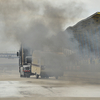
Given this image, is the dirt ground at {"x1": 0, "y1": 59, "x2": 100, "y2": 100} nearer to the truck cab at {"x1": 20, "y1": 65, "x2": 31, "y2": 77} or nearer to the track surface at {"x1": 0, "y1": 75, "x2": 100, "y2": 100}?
the track surface at {"x1": 0, "y1": 75, "x2": 100, "y2": 100}

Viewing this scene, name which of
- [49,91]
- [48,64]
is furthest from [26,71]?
[49,91]

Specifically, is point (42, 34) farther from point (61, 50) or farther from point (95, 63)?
point (95, 63)

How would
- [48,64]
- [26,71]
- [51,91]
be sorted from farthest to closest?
[26,71]
[48,64]
[51,91]

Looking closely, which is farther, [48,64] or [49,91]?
[48,64]

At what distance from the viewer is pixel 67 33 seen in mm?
26906

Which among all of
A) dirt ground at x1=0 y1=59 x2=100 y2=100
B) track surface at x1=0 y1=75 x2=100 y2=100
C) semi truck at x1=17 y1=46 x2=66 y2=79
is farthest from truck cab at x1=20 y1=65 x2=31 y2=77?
track surface at x1=0 y1=75 x2=100 y2=100

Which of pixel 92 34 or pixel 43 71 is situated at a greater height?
pixel 92 34

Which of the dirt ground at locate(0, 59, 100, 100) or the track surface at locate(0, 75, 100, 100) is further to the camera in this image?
the track surface at locate(0, 75, 100, 100)

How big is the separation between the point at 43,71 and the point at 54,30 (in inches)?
203

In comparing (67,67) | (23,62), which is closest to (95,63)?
(67,67)

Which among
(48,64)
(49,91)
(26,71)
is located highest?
(48,64)

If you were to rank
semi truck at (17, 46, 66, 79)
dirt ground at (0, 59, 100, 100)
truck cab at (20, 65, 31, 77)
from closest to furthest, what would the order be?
dirt ground at (0, 59, 100, 100)
semi truck at (17, 46, 66, 79)
truck cab at (20, 65, 31, 77)

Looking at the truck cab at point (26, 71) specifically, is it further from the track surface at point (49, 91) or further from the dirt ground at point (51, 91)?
the track surface at point (49, 91)

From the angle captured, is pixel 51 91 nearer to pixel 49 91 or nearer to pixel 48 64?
pixel 49 91
